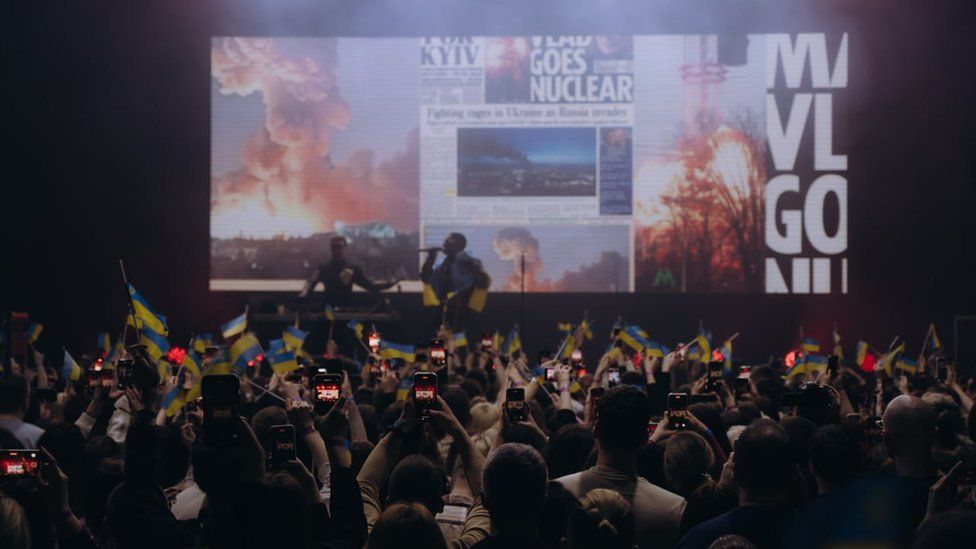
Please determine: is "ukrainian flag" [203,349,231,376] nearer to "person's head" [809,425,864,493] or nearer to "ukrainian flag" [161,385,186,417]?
"ukrainian flag" [161,385,186,417]

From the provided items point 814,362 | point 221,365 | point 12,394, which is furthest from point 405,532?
point 814,362

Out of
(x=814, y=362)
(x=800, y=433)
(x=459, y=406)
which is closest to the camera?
(x=800, y=433)

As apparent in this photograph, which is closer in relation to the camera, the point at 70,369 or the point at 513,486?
the point at 513,486

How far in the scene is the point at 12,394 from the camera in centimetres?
601

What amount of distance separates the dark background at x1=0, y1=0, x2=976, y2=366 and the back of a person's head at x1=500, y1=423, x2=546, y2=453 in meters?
14.8

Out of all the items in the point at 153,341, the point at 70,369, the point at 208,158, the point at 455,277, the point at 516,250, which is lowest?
the point at 70,369

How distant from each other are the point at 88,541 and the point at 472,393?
4903 mm

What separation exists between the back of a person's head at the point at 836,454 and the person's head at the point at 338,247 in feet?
52.5

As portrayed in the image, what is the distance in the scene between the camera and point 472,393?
8227mm

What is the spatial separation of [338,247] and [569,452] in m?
15.3

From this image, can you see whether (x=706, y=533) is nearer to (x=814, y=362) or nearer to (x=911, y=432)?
(x=911, y=432)

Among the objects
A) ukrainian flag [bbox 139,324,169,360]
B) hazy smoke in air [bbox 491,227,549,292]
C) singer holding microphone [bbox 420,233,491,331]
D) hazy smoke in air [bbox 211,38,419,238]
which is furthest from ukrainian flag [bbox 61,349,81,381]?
hazy smoke in air [bbox 491,227,549,292]

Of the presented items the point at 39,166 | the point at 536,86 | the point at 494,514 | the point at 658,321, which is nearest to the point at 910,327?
the point at 658,321

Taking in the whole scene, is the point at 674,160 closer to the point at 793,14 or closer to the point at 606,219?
the point at 606,219
